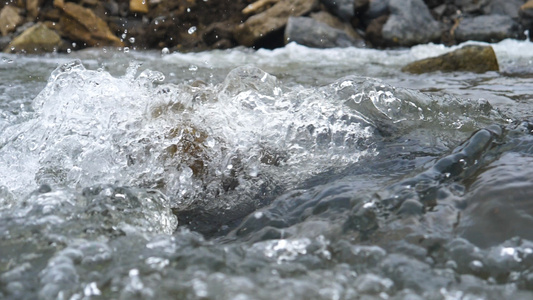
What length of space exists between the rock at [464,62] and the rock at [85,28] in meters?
5.73

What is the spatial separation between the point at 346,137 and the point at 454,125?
0.60 m

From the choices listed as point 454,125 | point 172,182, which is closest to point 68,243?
point 172,182

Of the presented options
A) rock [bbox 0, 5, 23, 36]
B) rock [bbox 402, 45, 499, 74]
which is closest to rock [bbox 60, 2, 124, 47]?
rock [bbox 0, 5, 23, 36]

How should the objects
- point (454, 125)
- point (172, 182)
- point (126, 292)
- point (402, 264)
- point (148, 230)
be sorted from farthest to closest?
point (454, 125) → point (172, 182) → point (148, 230) → point (402, 264) → point (126, 292)

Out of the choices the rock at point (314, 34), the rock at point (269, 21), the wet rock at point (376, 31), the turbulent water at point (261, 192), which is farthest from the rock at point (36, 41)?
the turbulent water at point (261, 192)

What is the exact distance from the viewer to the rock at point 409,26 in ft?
27.7

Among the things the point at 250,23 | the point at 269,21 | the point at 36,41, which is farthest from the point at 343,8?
the point at 36,41

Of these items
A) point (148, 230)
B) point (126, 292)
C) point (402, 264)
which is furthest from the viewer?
point (148, 230)

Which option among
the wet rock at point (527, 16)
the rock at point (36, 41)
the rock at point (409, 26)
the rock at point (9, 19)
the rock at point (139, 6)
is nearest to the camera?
the rock at point (36, 41)

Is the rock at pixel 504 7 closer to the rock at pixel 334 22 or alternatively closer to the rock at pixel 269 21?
the rock at pixel 334 22

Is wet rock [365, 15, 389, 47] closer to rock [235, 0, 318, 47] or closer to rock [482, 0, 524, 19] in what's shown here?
rock [235, 0, 318, 47]

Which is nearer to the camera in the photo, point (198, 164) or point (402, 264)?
point (402, 264)

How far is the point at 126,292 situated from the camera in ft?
4.10

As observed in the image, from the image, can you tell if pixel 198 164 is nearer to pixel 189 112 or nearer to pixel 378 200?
pixel 189 112
